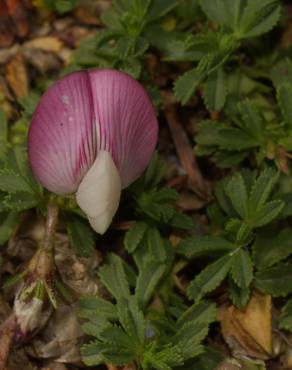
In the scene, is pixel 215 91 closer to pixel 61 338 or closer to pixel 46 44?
pixel 46 44

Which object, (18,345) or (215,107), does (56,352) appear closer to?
(18,345)

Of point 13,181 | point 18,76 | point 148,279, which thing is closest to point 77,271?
point 148,279

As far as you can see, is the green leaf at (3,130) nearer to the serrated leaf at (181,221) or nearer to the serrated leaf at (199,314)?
the serrated leaf at (181,221)

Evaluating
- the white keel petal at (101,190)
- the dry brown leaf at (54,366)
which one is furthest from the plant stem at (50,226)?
the dry brown leaf at (54,366)

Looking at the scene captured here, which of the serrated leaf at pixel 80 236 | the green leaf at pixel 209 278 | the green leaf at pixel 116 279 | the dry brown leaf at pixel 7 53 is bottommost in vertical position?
the green leaf at pixel 209 278

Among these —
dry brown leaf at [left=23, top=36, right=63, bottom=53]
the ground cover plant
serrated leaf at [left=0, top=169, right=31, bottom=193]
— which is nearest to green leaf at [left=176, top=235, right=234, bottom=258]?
A: the ground cover plant

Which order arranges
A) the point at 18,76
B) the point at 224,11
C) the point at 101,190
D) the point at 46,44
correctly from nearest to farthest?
the point at 101,190 → the point at 224,11 → the point at 18,76 → the point at 46,44
